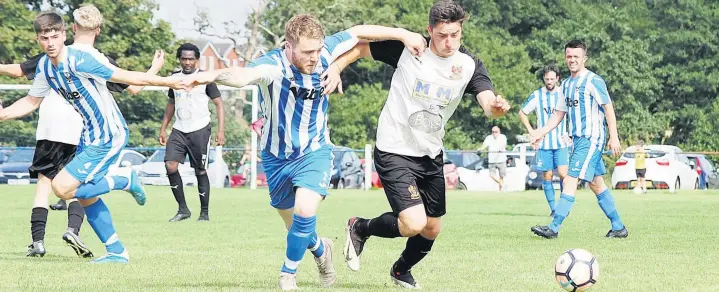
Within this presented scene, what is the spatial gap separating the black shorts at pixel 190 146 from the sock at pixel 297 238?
26.1 feet

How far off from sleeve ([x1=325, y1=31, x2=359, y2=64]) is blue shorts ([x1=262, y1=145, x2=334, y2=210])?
2.10ft

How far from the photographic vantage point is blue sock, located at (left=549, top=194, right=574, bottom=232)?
1259 cm

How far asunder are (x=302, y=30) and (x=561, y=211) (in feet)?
20.9

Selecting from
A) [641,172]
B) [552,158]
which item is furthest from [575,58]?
[641,172]

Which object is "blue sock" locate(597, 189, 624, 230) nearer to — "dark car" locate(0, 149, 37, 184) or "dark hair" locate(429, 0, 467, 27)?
"dark hair" locate(429, 0, 467, 27)

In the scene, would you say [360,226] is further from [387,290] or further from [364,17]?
[364,17]

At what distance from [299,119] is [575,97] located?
6161 millimetres

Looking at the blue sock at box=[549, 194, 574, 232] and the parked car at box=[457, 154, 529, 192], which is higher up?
the blue sock at box=[549, 194, 574, 232]

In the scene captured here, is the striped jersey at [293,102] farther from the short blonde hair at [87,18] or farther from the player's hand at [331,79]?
the short blonde hair at [87,18]

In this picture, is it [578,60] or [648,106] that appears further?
[648,106]

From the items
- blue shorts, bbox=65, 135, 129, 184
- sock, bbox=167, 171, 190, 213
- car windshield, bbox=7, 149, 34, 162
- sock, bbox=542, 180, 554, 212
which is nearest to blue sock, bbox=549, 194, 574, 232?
sock, bbox=542, 180, 554, 212

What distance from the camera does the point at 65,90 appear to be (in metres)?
9.02

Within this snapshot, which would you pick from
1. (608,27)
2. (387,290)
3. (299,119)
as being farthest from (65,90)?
(608,27)

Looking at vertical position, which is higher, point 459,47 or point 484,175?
point 459,47
